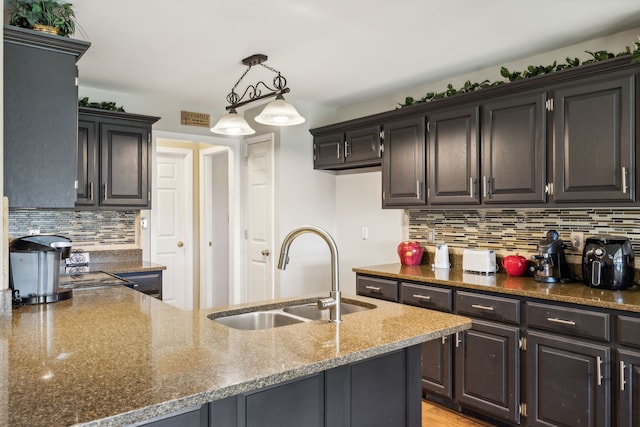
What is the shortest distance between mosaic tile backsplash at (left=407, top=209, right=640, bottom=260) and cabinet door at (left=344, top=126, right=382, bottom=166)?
1.95 feet

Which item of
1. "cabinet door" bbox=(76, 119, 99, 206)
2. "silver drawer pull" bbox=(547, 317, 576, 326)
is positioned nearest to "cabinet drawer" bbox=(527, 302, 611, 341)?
"silver drawer pull" bbox=(547, 317, 576, 326)

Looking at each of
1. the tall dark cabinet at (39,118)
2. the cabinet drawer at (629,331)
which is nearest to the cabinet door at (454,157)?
the cabinet drawer at (629,331)

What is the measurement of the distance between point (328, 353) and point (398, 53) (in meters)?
2.36

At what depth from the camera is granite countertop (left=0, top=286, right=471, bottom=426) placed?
1032 millimetres

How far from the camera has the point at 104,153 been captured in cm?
369

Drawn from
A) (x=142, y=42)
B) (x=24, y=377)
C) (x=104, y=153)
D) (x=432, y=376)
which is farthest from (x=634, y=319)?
(x=104, y=153)

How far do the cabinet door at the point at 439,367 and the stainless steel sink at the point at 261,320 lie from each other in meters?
1.41

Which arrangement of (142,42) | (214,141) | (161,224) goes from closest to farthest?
(142,42) < (214,141) < (161,224)

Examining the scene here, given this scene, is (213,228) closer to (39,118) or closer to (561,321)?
(39,118)

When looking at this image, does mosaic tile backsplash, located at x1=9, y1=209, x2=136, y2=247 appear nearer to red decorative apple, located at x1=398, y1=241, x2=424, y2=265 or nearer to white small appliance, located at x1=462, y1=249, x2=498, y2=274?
red decorative apple, located at x1=398, y1=241, x2=424, y2=265

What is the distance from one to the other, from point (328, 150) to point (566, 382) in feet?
9.02

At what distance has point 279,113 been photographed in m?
2.51

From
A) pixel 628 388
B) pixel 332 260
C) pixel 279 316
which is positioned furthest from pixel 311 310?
pixel 628 388

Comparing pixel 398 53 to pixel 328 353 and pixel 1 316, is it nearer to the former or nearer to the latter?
pixel 328 353
